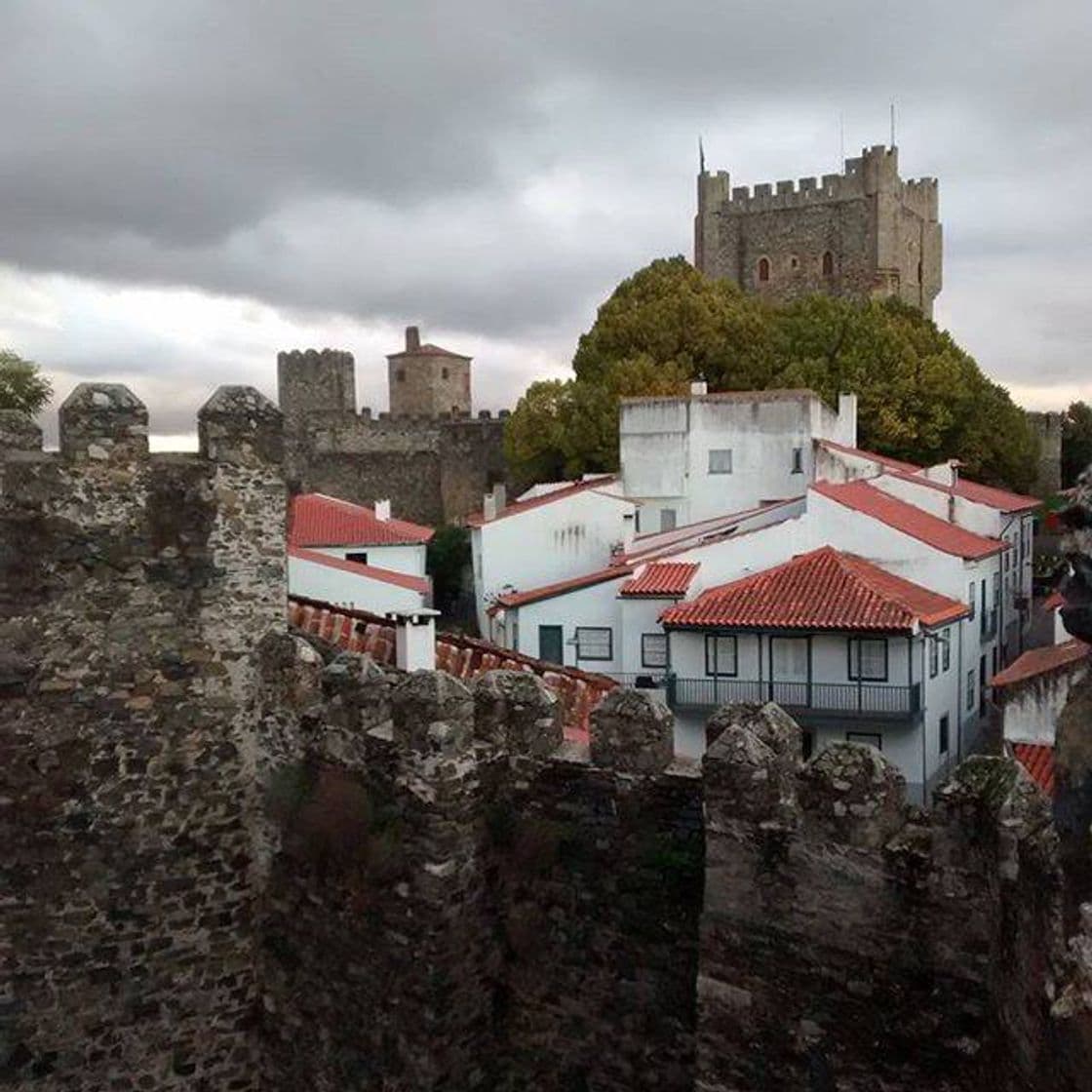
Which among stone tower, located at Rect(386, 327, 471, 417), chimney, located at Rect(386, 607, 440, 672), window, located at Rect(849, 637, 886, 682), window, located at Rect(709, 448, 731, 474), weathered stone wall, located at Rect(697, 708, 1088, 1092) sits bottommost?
window, located at Rect(849, 637, 886, 682)

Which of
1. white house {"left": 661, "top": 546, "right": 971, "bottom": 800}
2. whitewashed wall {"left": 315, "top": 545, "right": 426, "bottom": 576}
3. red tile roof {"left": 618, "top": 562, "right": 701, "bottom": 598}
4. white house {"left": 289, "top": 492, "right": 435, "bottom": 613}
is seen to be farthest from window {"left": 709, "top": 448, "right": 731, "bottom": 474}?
white house {"left": 661, "top": 546, "right": 971, "bottom": 800}

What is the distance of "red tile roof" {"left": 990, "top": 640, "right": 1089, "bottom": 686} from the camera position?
15727mm

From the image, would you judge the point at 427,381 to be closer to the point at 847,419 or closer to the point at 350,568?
the point at 847,419

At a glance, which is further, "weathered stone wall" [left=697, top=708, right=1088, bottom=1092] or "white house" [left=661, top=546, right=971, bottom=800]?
"white house" [left=661, top=546, right=971, bottom=800]

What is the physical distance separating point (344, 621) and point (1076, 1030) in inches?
344

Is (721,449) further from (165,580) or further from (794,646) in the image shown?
(165,580)

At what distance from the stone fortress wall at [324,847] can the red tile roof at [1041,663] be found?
31.7ft

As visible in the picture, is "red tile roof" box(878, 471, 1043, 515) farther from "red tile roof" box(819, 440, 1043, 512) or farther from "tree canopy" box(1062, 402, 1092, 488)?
"tree canopy" box(1062, 402, 1092, 488)

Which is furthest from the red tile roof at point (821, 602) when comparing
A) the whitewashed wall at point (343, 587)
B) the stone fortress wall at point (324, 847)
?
the stone fortress wall at point (324, 847)

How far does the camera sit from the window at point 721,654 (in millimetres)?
22234

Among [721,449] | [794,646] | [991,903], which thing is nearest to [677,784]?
[991,903]

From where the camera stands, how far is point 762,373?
43.3 metres

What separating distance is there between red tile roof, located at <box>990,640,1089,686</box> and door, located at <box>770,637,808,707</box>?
3.84 metres

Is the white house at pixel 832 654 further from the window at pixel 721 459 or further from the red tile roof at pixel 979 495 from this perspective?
the window at pixel 721 459
